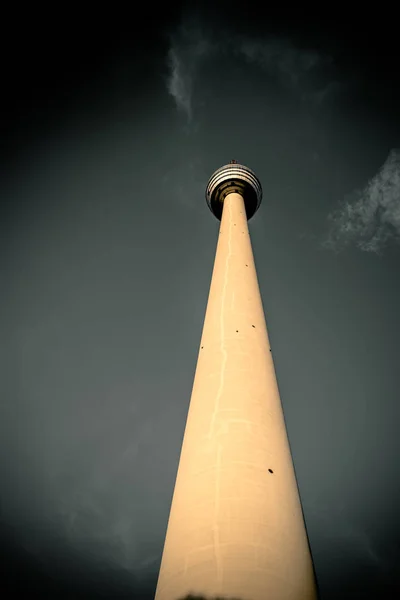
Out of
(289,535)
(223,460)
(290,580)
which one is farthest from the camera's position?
(223,460)

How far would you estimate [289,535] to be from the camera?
4578 mm

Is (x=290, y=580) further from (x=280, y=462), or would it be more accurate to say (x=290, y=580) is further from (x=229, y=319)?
(x=229, y=319)

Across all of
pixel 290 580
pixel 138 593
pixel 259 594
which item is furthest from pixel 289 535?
pixel 138 593

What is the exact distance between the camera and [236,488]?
15.5 feet

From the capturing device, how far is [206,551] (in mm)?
4199

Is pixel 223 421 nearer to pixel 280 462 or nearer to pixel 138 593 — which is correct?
pixel 280 462

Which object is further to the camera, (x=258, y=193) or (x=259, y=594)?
(x=258, y=193)

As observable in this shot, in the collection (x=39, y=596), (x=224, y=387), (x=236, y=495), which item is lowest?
(x=39, y=596)

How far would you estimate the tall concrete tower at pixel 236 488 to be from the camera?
4.04 meters

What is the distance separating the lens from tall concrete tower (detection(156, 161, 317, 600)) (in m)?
4.04

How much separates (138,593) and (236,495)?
8366 centimetres

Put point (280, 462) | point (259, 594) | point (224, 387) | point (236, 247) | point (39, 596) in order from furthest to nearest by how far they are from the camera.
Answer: point (39, 596)
point (236, 247)
point (224, 387)
point (280, 462)
point (259, 594)

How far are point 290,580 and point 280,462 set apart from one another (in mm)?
1540

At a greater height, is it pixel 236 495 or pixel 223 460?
pixel 223 460
